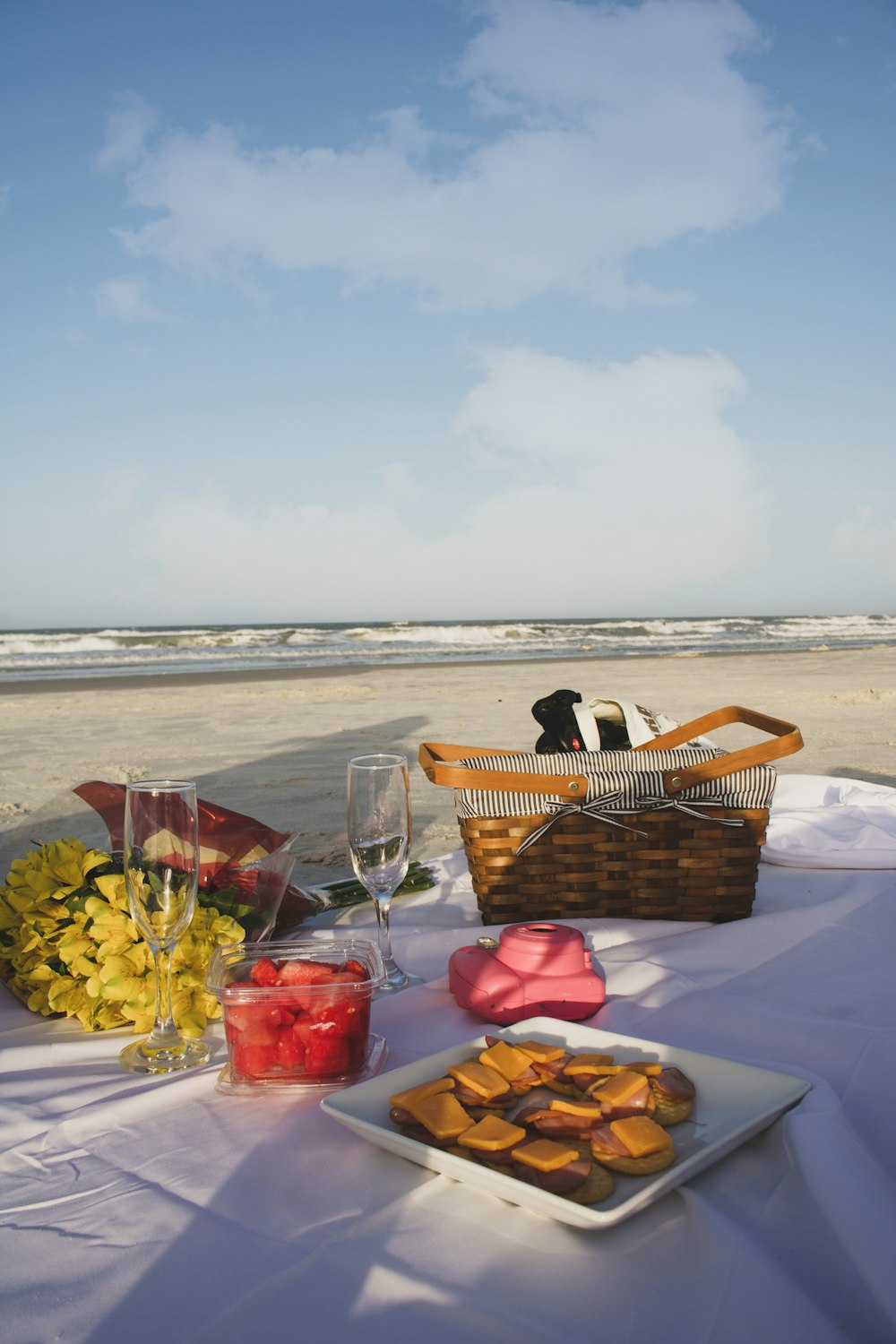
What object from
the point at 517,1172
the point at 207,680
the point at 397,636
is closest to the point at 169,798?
the point at 517,1172

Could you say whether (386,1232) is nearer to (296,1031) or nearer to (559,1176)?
(559,1176)

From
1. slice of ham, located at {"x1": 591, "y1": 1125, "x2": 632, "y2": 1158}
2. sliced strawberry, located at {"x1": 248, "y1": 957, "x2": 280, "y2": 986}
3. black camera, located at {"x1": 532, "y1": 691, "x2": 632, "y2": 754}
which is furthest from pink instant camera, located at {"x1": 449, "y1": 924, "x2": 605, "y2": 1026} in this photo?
black camera, located at {"x1": 532, "y1": 691, "x2": 632, "y2": 754}

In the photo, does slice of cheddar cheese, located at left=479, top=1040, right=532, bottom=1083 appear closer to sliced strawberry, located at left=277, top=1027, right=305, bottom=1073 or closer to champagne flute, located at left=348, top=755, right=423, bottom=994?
sliced strawberry, located at left=277, top=1027, right=305, bottom=1073

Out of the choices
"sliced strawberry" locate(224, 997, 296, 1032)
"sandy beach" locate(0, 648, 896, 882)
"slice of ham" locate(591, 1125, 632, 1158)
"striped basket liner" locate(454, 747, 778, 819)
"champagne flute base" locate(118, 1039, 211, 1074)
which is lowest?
"sandy beach" locate(0, 648, 896, 882)

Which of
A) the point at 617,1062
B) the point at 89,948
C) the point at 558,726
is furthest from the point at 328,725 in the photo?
the point at 617,1062

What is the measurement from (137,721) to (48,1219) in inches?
315

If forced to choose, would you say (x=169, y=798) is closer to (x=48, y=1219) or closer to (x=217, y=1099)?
(x=217, y=1099)

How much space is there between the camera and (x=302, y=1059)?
126 centimetres

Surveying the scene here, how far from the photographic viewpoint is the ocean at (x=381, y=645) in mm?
20234

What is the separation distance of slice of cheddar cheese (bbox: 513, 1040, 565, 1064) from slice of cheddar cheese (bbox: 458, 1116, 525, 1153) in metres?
0.16

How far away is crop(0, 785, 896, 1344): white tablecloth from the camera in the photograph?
31.9 inches

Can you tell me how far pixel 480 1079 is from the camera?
1106 millimetres

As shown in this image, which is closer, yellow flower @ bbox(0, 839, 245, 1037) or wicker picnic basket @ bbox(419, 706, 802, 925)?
yellow flower @ bbox(0, 839, 245, 1037)

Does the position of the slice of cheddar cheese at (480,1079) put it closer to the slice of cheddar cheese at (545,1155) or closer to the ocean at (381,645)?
the slice of cheddar cheese at (545,1155)
